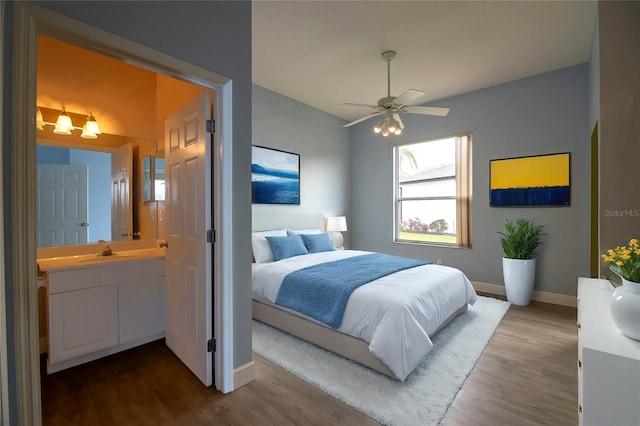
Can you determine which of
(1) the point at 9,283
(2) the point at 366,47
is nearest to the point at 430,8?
(2) the point at 366,47

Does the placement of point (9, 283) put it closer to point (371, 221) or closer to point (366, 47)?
point (366, 47)

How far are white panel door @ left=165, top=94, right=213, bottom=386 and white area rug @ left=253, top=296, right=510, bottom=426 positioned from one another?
68 centimetres

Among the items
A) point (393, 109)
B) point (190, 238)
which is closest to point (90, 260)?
point (190, 238)

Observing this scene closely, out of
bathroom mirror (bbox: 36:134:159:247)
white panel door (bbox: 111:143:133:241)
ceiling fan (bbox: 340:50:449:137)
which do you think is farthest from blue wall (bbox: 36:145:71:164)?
ceiling fan (bbox: 340:50:449:137)

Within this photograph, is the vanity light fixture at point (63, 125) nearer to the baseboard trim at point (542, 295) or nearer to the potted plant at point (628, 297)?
the potted plant at point (628, 297)

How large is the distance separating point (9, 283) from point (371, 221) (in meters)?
5.08

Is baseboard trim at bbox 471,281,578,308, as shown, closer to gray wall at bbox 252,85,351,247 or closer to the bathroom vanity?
gray wall at bbox 252,85,351,247

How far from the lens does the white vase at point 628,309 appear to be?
3.71ft

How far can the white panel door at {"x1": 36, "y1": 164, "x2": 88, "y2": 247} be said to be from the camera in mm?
2521

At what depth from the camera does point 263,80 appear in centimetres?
413

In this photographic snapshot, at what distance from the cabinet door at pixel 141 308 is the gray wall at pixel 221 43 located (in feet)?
3.67

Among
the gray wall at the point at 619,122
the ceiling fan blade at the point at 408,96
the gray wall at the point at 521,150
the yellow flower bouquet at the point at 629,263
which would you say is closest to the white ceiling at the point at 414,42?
the gray wall at the point at 521,150

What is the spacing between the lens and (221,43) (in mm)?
1977

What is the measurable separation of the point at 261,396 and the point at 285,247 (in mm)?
2027
